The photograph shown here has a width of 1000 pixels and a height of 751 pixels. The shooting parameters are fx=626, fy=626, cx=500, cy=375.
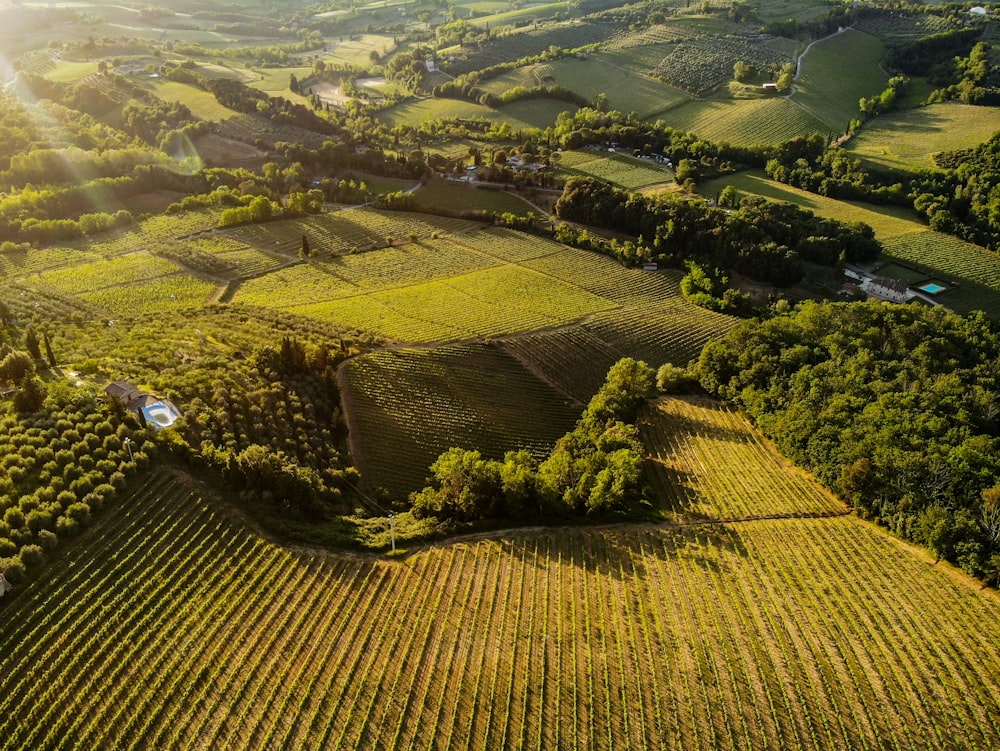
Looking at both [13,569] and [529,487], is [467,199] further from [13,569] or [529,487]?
[13,569]

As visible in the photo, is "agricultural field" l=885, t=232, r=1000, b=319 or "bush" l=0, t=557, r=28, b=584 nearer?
"bush" l=0, t=557, r=28, b=584

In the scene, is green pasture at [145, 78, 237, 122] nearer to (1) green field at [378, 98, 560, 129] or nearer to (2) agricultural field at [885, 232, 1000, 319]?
(1) green field at [378, 98, 560, 129]

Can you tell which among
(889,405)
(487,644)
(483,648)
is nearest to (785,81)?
(889,405)

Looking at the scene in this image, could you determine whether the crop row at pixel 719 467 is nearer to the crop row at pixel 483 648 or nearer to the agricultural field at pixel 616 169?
the crop row at pixel 483 648

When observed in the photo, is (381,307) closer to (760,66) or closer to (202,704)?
(202,704)

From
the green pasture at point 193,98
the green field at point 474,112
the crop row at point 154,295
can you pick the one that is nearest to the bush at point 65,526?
the crop row at point 154,295

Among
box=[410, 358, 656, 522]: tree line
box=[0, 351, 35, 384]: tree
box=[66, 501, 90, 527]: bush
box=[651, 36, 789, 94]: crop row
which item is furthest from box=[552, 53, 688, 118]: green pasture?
box=[66, 501, 90, 527]: bush
